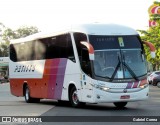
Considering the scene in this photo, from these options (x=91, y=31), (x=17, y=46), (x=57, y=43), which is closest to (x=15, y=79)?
(x=17, y=46)

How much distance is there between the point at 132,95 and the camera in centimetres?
1834

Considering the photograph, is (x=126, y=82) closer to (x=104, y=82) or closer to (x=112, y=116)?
(x=104, y=82)

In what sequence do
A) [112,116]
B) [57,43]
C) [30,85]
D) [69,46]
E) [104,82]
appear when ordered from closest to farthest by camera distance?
[112,116]
[104,82]
[69,46]
[57,43]
[30,85]

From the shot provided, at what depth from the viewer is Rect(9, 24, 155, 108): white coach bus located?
59.7ft

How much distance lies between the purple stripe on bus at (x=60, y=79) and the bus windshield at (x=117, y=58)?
2.45 metres

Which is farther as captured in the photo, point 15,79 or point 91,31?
point 15,79

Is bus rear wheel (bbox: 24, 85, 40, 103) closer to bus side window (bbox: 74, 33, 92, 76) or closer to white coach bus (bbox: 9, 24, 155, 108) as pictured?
white coach bus (bbox: 9, 24, 155, 108)

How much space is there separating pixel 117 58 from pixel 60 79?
→ 11.7ft

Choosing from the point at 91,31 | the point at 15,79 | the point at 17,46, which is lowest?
the point at 15,79

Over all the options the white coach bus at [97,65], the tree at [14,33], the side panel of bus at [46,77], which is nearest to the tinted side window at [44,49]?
the white coach bus at [97,65]

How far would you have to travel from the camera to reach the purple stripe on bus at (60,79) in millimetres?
20825

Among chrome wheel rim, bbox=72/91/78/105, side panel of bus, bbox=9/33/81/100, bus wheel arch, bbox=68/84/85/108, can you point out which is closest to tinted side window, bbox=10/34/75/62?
side panel of bus, bbox=9/33/81/100

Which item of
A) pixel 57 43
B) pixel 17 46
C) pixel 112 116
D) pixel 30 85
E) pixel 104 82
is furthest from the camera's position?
pixel 17 46

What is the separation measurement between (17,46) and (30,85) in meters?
2.99
